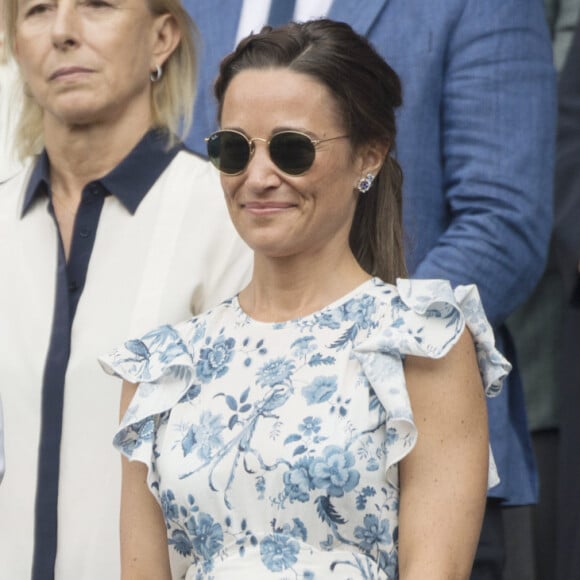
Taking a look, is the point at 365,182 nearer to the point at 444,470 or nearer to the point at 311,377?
the point at 311,377

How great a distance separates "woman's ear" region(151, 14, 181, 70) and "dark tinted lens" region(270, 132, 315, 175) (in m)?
0.98

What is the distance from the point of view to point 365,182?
386cm

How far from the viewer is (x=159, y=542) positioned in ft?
12.6

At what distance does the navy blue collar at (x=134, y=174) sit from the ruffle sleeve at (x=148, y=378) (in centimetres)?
62

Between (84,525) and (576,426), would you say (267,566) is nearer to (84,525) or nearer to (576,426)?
(84,525)

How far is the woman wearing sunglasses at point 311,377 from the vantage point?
11.7 ft

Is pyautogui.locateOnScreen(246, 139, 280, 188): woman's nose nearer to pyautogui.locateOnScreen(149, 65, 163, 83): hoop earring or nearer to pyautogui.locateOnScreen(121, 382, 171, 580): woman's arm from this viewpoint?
pyautogui.locateOnScreen(121, 382, 171, 580): woman's arm

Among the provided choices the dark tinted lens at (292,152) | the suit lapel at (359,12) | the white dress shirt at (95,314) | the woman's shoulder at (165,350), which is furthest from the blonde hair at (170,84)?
the dark tinted lens at (292,152)

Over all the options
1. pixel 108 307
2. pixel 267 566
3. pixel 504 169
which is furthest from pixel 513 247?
pixel 267 566

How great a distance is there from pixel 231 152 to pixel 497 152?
1.10 metres

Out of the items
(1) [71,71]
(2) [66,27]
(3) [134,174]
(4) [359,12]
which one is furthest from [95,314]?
(4) [359,12]

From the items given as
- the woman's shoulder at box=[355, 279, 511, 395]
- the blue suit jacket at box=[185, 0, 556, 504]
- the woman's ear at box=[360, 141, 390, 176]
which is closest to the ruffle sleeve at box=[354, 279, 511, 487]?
the woman's shoulder at box=[355, 279, 511, 395]

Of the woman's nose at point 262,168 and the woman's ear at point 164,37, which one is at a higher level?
the woman's ear at point 164,37

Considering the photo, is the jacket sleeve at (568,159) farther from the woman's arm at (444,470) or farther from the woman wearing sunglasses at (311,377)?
the woman's arm at (444,470)
